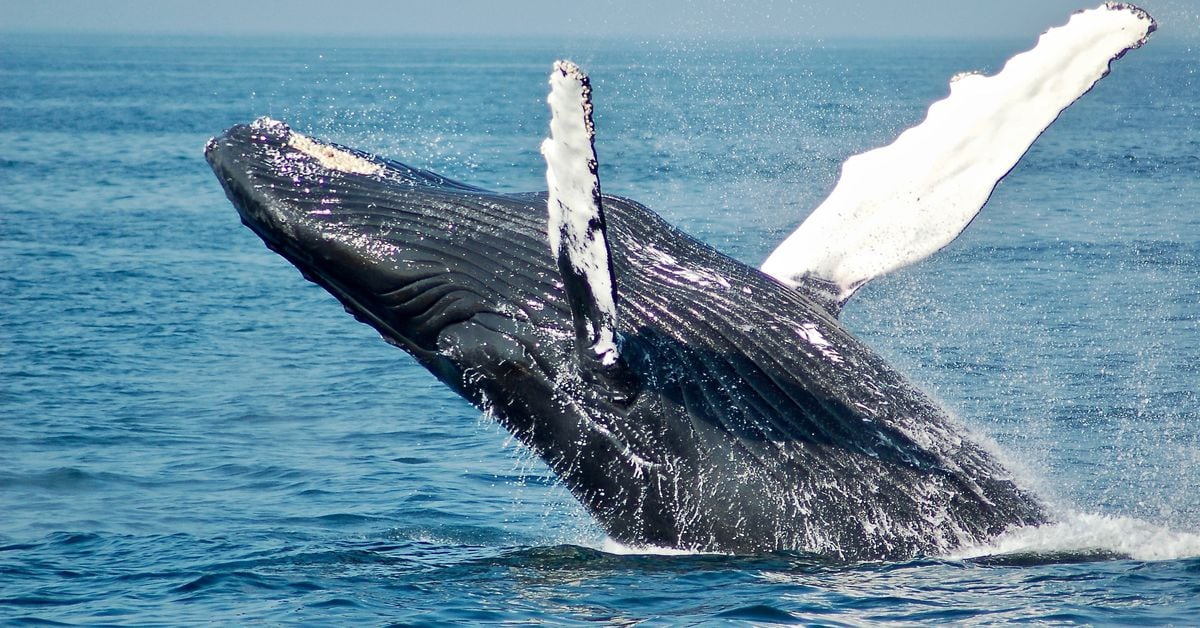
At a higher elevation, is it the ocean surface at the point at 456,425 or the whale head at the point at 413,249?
the whale head at the point at 413,249

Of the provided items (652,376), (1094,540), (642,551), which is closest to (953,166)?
(1094,540)

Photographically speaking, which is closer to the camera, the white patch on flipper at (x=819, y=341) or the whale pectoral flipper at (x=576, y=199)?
the whale pectoral flipper at (x=576, y=199)

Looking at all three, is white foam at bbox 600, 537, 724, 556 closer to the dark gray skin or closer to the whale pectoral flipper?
the dark gray skin

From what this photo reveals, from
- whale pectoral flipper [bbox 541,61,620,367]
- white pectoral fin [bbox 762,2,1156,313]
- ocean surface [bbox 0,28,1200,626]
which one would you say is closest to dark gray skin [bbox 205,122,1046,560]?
ocean surface [bbox 0,28,1200,626]

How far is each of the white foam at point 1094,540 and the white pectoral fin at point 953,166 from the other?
145cm

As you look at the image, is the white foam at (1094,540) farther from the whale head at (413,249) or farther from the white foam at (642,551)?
the whale head at (413,249)

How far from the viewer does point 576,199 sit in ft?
20.4

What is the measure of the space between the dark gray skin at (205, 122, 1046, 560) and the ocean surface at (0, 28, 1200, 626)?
267 mm

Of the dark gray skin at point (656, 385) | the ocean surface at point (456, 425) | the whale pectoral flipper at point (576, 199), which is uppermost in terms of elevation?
the whale pectoral flipper at point (576, 199)

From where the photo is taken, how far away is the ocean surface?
7266mm

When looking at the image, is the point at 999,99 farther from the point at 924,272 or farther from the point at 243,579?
the point at 924,272

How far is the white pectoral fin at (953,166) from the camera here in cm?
774

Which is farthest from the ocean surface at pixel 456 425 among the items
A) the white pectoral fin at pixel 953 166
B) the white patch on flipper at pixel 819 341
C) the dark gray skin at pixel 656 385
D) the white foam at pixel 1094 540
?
the white pectoral fin at pixel 953 166

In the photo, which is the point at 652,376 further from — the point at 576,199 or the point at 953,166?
the point at 953,166
